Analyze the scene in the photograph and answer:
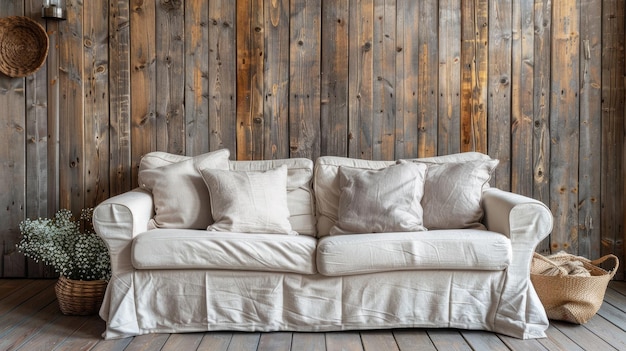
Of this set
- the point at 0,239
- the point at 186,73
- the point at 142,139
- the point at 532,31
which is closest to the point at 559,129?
the point at 532,31

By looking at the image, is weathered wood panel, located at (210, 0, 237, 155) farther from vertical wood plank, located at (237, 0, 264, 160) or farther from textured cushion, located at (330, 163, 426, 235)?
textured cushion, located at (330, 163, 426, 235)

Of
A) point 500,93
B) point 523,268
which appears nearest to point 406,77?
point 500,93

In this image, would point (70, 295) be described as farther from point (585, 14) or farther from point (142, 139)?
point (585, 14)

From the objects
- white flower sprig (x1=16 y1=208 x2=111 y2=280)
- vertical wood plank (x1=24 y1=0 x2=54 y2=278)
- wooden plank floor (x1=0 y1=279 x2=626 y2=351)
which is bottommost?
wooden plank floor (x1=0 y1=279 x2=626 y2=351)

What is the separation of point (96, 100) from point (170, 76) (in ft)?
1.65

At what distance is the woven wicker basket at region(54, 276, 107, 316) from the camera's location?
9.33ft

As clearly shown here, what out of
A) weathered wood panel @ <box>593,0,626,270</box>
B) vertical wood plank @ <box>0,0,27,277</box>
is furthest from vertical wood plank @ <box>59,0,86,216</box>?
weathered wood panel @ <box>593,0,626,270</box>

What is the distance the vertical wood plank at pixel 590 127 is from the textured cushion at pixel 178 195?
7.80 ft

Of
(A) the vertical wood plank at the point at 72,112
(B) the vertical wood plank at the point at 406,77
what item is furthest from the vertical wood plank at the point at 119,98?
(B) the vertical wood plank at the point at 406,77

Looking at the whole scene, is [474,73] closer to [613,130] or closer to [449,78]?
[449,78]

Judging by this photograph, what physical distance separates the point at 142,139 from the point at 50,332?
1.35m

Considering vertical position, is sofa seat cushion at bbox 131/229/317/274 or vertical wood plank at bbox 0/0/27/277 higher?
vertical wood plank at bbox 0/0/27/277

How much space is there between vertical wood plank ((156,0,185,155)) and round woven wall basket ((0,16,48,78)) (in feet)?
2.35

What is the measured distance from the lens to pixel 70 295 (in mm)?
2840
